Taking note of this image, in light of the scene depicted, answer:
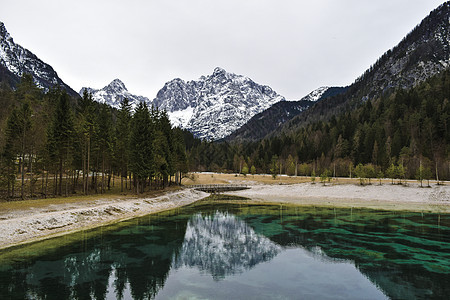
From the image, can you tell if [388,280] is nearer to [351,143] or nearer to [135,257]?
[135,257]

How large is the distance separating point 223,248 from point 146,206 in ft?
81.1

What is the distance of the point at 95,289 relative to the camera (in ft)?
51.5

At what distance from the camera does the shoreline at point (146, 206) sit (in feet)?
85.7

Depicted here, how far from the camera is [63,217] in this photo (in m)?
30.7

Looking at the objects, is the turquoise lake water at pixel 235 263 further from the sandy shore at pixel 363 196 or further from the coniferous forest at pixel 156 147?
the sandy shore at pixel 363 196

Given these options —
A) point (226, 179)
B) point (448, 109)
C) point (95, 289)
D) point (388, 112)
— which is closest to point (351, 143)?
point (388, 112)

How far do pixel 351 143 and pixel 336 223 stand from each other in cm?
10812

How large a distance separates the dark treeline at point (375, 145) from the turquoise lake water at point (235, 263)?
56.9m

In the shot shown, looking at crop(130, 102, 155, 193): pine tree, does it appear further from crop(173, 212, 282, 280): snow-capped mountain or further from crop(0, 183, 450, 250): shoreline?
crop(173, 212, 282, 280): snow-capped mountain

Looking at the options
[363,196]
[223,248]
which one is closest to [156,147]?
[223,248]

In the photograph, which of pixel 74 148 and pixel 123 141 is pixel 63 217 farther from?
pixel 123 141

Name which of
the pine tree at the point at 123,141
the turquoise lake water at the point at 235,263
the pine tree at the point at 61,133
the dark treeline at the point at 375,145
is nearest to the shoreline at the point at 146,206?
the turquoise lake water at the point at 235,263

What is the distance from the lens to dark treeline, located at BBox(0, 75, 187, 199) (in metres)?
40.7

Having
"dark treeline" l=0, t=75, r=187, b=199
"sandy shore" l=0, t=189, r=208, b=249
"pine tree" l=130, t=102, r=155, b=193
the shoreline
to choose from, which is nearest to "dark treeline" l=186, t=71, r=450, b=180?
the shoreline
